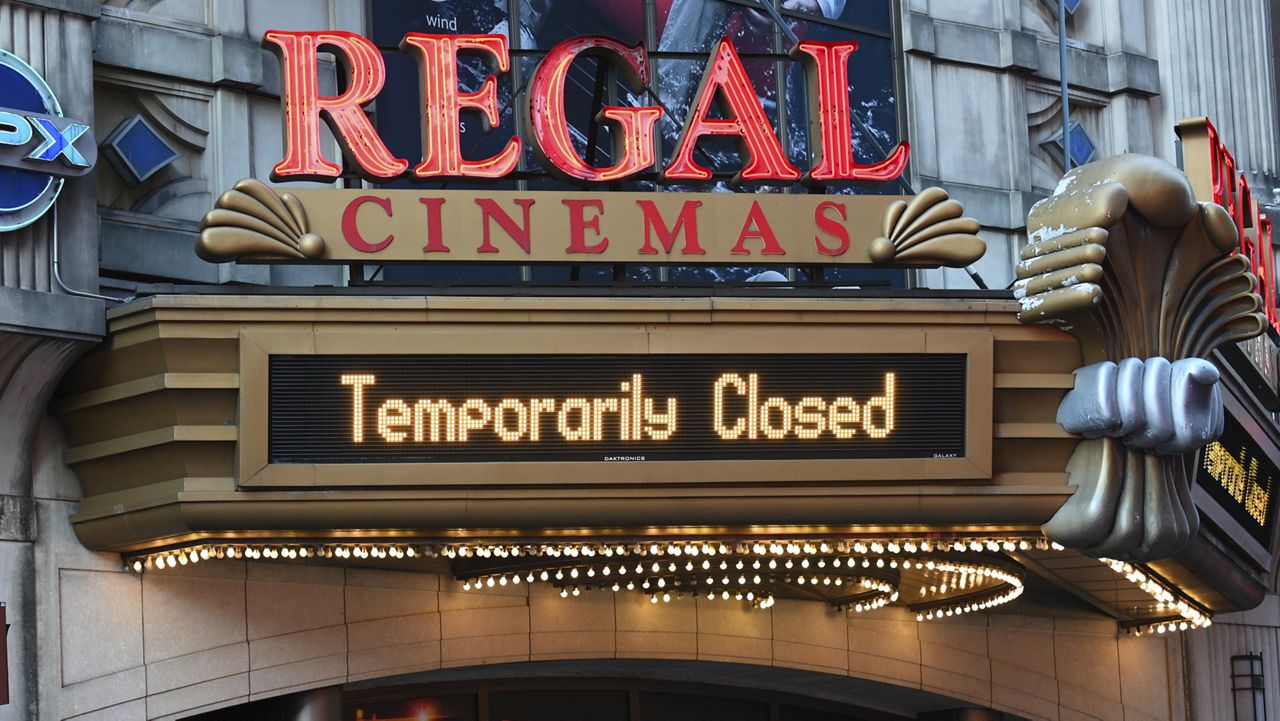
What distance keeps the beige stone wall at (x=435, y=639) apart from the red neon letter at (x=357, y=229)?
125 inches

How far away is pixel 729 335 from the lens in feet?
51.3

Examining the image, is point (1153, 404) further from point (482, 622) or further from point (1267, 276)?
point (482, 622)

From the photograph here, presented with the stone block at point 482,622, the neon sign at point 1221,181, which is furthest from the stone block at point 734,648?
the neon sign at point 1221,181

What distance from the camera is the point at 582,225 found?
16.1 metres

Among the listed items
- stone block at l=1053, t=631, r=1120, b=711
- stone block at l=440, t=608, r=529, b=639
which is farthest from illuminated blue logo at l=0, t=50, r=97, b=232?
stone block at l=1053, t=631, r=1120, b=711

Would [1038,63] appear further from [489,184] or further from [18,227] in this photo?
[18,227]

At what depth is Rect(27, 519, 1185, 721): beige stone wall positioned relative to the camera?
1617 centimetres

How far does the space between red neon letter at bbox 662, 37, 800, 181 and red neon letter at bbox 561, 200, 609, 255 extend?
1.12 m

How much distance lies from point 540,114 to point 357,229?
203 centimetres

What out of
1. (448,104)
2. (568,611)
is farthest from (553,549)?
(448,104)

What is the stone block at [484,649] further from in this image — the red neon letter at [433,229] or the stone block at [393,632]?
the red neon letter at [433,229]

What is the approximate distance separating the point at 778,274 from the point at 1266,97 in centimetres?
736

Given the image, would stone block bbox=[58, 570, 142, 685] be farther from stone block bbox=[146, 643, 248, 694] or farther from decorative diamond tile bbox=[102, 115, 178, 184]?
decorative diamond tile bbox=[102, 115, 178, 184]

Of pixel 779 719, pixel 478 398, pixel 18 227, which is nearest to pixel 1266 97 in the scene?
pixel 779 719
